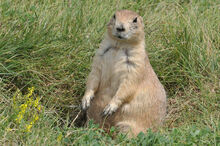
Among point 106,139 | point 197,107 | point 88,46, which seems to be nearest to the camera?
point 106,139

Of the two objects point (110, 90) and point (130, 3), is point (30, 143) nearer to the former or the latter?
point (110, 90)

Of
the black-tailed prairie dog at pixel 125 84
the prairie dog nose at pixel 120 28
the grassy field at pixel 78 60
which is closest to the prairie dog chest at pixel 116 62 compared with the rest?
the black-tailed prairie dog at pixel 125 84

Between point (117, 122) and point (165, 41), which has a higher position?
point (165, 41)

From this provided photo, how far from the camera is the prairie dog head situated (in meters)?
4.78

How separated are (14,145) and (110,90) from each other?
1.56 meters

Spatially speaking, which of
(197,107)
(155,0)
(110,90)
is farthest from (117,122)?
(155,0)

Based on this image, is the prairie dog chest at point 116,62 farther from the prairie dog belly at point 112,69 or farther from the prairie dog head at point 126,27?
the prairie dog head at point 126,27

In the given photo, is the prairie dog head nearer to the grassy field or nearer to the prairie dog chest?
the prairie dog chest

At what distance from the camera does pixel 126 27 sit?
189 inches

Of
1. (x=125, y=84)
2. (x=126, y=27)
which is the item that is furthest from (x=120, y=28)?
(x=125, y=84)

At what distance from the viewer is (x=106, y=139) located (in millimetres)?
4566

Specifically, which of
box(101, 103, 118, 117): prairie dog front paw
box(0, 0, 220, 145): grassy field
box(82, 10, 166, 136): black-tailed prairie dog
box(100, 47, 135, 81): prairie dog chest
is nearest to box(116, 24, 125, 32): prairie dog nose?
box(82, 10, 166, 136): black-tailed prairie dog

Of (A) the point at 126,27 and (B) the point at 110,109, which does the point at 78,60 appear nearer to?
(B) the point at 110,109

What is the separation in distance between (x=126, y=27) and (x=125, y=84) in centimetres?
66
